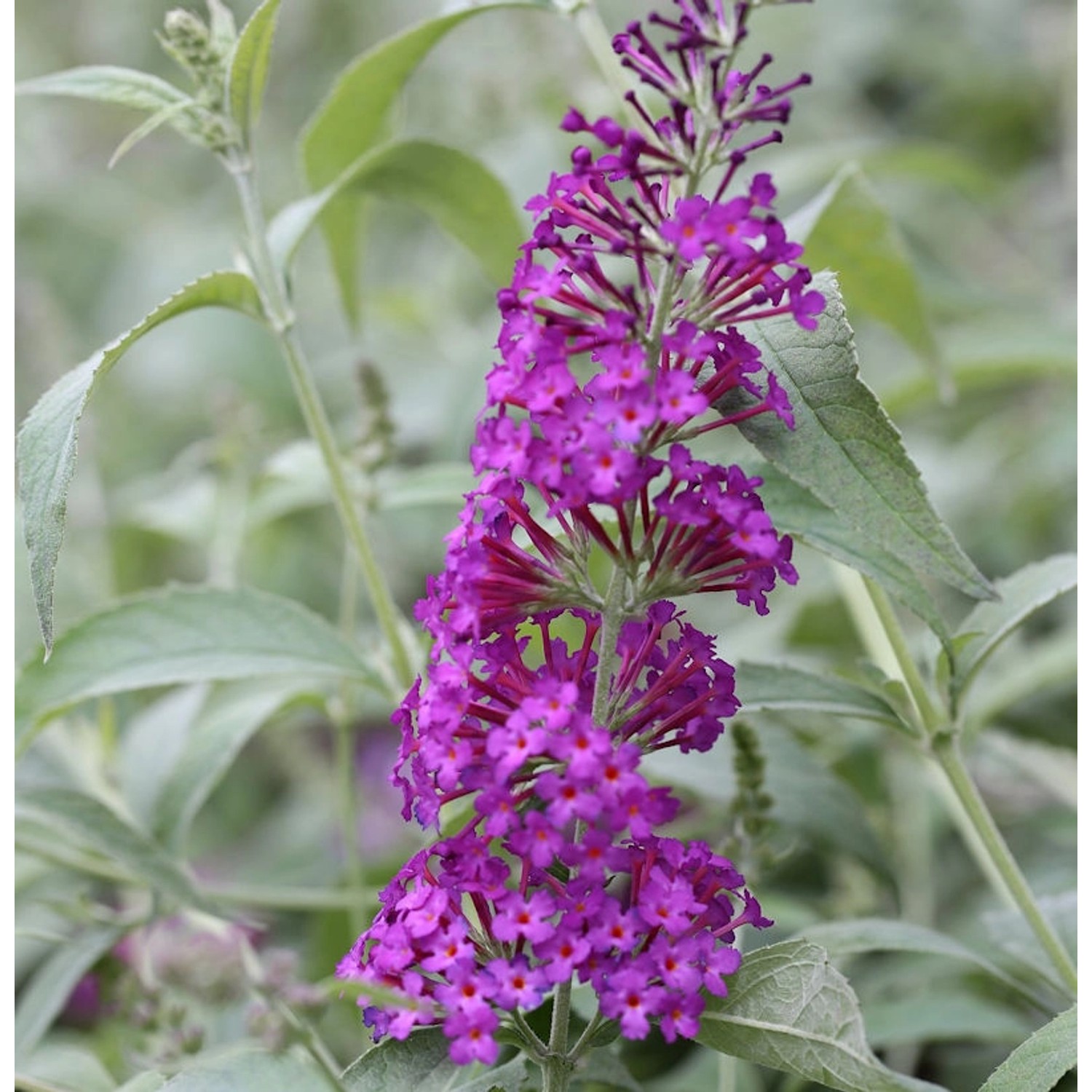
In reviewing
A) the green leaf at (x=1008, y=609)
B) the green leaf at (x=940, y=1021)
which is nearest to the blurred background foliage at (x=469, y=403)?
the green leaf at (x=940, y=1021)

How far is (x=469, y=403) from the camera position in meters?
1.83

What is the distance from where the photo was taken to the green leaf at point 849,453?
0.79 metres

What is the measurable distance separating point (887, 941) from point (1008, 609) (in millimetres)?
258

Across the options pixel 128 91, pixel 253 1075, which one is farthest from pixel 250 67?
pixel 253 1075

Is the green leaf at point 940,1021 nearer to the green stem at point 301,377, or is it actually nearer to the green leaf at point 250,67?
the green stem at point 301,377

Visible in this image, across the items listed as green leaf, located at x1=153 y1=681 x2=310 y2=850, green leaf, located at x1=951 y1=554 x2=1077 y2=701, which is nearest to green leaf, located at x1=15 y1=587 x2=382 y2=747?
green leaf, located at x1=153 y1=681 x2=310 y2=850

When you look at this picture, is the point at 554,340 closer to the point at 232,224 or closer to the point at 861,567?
the point at 861,567

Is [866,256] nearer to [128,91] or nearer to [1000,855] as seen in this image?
[1000,855]

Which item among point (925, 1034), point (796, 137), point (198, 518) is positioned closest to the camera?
point (925, 1034)

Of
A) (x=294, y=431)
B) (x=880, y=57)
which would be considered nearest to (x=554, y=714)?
(x=294, y=431)

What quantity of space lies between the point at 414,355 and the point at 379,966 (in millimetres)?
1683

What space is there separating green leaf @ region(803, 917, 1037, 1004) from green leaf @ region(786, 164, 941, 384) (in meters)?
0.51

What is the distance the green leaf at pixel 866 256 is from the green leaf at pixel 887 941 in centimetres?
51

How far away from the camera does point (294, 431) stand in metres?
2.48
